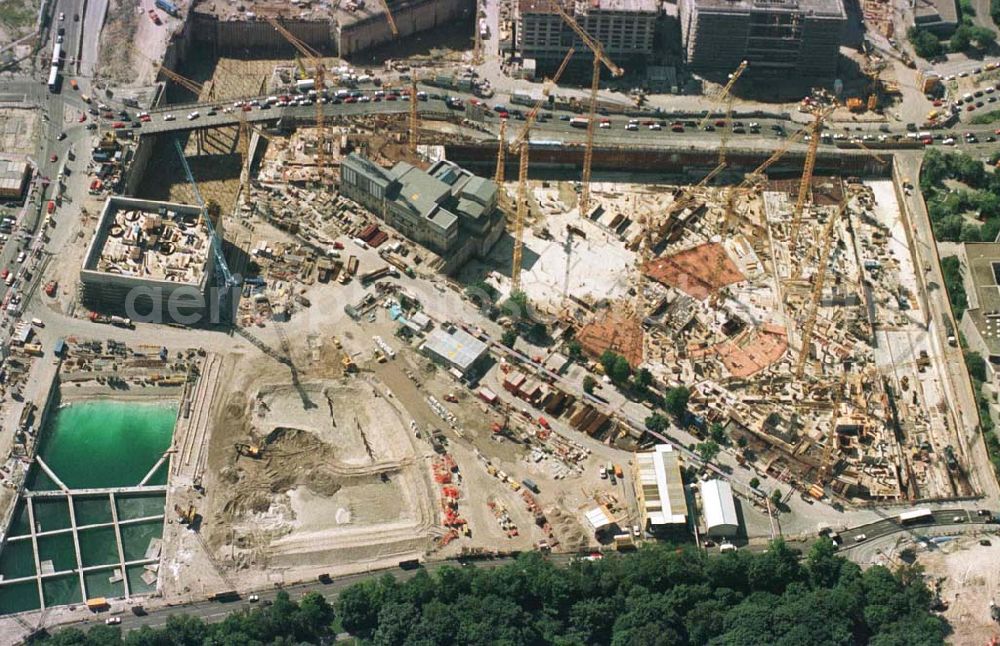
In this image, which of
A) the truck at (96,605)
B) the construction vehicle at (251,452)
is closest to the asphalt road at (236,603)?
the truck at (96,605)

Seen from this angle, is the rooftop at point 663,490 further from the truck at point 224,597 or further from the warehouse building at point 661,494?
the truck at point 224,597

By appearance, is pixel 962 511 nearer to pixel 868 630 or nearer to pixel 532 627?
pixel 868 630

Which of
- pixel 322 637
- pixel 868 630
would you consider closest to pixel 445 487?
pixel 322 637

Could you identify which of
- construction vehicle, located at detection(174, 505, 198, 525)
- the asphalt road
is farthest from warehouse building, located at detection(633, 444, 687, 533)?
construction vehicle, located at detection(174, 505, 198, 525)

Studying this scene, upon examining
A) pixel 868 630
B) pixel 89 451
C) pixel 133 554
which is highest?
pixel 89 451

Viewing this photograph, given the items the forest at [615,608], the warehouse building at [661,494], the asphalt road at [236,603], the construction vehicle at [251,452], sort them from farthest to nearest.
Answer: the construction vehicle at [251,452]
the warehouse building at [661,494]
the asphalt road at [236,603]
the forest at [615,608]
